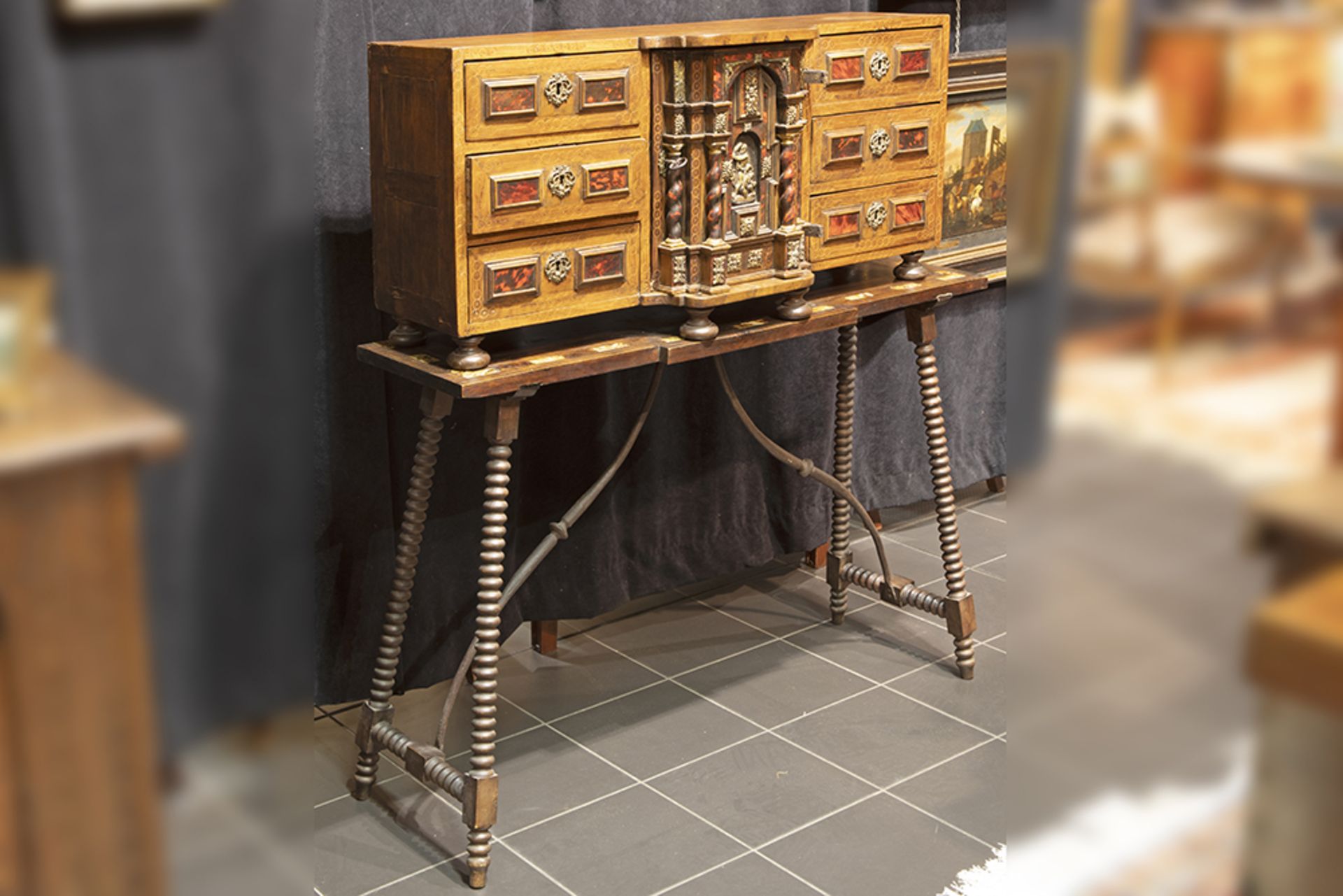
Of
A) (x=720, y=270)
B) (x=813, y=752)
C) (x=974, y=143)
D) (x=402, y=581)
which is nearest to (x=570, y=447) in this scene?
(x=402, y=581)

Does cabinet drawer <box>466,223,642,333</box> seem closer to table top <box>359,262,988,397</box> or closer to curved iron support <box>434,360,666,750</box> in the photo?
table top <box>359,262,988,397</box>

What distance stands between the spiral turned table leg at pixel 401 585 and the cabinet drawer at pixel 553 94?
53 centimetres

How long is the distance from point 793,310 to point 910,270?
1.57ft

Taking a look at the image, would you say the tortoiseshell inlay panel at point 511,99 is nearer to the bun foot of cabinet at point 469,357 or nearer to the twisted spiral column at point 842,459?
the bun foot of cabinet at point 469,357

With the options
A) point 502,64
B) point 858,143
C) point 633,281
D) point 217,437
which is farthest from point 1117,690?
point 858,143

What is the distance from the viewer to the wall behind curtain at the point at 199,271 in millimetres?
254

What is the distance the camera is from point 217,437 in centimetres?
27

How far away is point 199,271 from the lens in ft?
0.89

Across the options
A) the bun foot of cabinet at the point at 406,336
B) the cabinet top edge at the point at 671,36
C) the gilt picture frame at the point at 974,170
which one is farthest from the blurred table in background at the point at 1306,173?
the gilt picture frame at the point at 974,170

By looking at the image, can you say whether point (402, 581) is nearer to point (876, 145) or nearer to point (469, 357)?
point (469, 357)

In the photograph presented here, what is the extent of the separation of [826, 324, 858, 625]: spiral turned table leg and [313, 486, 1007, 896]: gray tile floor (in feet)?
0.28

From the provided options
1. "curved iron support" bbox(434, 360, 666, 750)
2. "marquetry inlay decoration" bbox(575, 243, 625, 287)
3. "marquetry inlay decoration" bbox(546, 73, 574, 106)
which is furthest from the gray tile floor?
"marquetry inlay decoration" bbox(546, 73, 574, 106)

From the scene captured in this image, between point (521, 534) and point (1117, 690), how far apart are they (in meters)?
3.01

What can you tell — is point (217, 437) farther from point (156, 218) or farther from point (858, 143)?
point (858, 143)
